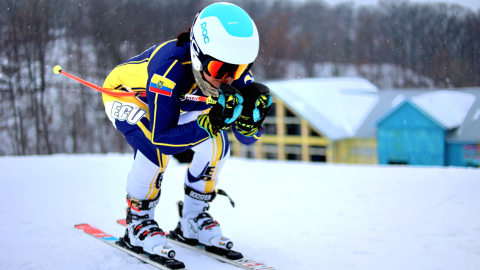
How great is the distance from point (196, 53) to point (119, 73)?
0.76 metres

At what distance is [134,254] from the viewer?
2.56 meters

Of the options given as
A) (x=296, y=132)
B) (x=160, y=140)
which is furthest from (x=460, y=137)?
(x=160, y=140)

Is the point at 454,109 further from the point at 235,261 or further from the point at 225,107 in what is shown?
the point at 225,107

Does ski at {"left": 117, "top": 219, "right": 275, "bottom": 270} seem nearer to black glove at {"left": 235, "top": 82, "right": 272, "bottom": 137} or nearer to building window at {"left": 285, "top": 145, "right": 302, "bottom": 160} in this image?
black glove at {"left": 235, "top": 82, "right": 272, "bottom": 137}

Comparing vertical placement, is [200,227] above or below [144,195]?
below

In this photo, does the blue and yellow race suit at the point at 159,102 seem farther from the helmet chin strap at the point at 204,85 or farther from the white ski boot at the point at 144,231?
the white ski boot at the point at 144,231

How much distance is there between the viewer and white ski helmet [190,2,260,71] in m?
2.03

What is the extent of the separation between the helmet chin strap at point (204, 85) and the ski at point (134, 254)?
1.04 meters

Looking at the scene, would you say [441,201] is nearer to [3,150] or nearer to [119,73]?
[119,73]

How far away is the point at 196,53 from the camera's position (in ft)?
7.02

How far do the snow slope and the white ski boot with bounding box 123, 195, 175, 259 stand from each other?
0.11 metres

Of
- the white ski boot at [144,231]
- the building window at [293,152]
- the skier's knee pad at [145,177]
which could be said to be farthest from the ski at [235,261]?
the building window at [293,152]

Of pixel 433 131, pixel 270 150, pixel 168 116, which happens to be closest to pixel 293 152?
pixel 270 150

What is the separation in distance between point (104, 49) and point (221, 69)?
45.7 ft
